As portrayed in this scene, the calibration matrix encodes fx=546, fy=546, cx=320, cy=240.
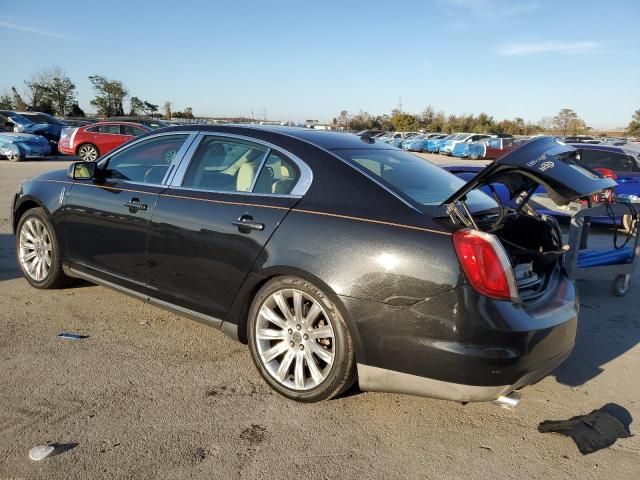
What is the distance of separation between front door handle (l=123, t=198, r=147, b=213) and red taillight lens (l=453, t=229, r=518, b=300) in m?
2.32

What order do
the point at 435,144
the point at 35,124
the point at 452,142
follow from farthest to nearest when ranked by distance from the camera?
→ the point at 435,144 → the point at 452,142 → the point at 35,124

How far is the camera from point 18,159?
773 inches

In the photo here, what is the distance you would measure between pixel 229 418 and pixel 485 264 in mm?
1610

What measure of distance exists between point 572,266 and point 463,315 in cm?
258

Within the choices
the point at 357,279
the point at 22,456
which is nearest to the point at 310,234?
the point at 357,279

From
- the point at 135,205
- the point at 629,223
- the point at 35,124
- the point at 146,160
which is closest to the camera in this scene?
the point at 135,205

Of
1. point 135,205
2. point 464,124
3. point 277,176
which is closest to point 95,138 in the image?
point 135,205

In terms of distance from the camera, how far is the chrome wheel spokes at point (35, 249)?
4.90 meters

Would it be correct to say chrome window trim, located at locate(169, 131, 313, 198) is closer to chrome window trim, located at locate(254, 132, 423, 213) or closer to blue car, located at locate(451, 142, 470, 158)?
chrome window trim, located at locate(254, 132, 423, 213)

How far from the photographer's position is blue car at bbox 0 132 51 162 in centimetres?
1934

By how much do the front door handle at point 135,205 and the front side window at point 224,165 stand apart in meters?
0.37

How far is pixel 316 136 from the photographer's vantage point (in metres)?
3.73

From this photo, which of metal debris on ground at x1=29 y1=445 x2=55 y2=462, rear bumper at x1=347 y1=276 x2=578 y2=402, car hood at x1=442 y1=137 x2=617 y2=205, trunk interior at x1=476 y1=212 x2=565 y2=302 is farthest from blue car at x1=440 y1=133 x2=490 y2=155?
metal debris on ground at x1=29 y1=445 x2=55 y2=462

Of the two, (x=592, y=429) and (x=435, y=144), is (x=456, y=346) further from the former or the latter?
(x=435, y=144)
